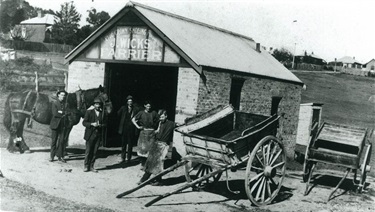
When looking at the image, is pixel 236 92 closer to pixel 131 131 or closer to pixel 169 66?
pixel 169 66

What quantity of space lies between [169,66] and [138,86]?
2.92 m

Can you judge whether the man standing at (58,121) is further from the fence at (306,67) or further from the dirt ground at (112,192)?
the fence at (306,67)

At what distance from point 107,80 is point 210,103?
156 inches

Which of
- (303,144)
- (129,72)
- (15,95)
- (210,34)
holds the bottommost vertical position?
(303,144)

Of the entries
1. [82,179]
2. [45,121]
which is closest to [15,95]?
[45,121]

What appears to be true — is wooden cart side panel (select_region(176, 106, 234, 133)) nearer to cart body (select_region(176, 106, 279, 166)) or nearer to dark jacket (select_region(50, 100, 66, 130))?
cart body (select_region(176, 106, 279, 166))

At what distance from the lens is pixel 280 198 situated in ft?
28.7

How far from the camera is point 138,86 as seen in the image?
14586 millimetres

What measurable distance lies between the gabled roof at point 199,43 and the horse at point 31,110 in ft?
8.49

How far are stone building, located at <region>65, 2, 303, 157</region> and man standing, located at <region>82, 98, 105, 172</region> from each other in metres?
2.77

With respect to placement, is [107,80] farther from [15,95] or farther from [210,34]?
[210,34]

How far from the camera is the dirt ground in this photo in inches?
267

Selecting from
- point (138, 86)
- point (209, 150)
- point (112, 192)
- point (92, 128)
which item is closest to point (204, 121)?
point (209, 150)

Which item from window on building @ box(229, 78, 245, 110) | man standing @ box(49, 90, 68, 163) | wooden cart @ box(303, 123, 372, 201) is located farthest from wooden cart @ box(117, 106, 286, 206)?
window on building @ box(229, 78, 245, 110)
